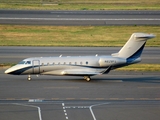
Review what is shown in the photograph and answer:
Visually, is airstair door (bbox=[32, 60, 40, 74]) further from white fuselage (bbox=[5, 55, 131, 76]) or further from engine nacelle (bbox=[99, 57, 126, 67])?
engine nacelle (bbox=[99, 57, 126, 67])

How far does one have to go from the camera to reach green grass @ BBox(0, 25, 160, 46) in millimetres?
76812

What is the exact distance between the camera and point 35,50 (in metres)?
69.9

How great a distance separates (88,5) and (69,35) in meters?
38.5

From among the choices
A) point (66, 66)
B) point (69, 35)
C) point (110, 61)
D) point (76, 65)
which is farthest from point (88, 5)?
point (110, 61)

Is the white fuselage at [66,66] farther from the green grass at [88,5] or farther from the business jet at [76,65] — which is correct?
the green grass at [88,5]

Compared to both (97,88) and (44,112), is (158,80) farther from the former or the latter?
(44,112)

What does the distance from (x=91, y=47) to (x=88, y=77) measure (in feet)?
74.5

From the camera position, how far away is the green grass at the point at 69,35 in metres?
76.8

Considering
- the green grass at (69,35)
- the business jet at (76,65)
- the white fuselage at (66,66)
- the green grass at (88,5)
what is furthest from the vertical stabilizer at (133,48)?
the green grass at (88,5)

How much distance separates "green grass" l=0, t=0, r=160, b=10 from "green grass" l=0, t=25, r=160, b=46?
2596 centimetres

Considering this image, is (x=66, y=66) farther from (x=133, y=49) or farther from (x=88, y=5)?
(x=88, y=5)

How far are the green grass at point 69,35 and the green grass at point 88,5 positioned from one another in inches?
1022

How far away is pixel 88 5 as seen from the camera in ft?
392

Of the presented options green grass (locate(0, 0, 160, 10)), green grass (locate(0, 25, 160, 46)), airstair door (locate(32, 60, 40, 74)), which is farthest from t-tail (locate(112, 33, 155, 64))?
green grass (locate(0, 0, 160, 10))
